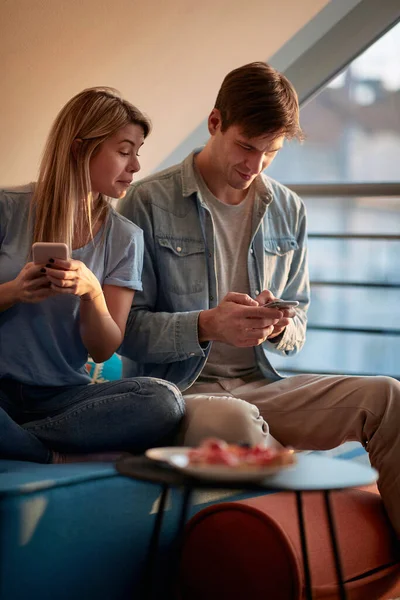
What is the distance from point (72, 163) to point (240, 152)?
0.46m

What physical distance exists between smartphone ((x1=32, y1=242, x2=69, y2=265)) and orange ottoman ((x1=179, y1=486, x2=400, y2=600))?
2.10 ft

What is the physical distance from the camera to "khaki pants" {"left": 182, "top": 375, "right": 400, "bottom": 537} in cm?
208

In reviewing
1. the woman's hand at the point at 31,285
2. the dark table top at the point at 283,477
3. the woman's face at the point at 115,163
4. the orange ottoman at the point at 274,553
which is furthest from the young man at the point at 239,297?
the dark table top at the point at 283,477

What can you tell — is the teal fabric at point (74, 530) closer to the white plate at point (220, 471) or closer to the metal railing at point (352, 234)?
the white plate at point (220, 471)

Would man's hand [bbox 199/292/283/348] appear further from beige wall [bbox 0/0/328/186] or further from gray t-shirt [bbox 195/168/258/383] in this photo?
beige wall [bbox 0/0/328/186]

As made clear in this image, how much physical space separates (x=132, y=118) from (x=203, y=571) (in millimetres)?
1137

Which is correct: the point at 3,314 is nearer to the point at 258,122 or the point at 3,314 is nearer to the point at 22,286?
the point at 22,286

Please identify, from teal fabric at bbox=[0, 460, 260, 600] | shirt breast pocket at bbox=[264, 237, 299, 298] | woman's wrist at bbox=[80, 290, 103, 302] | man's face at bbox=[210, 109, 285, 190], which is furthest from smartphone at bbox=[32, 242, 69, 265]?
shirt breast pocket at bbox=[264, 237, 299, 298]

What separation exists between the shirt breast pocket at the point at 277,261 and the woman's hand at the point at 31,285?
2.72 ft

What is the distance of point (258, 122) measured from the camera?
7.72 feet

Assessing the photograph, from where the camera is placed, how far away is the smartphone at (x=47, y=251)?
194 cm

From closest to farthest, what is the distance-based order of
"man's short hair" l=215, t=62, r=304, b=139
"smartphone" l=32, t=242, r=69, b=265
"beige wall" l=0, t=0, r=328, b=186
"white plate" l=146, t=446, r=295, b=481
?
1. "white plate" l=146, t=446, r=295, b=481
2. "smartphone" l=32, t=242, r=69, b=265
3. "man's short hair" l=215, t=62, r=304, b=139
4. "beige wall" l=0, t=0, r=328, b=186

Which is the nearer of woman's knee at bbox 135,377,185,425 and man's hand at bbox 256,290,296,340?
woman's knee at bbox 135,377,185,425

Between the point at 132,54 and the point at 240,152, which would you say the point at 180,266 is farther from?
the point at 132,54
